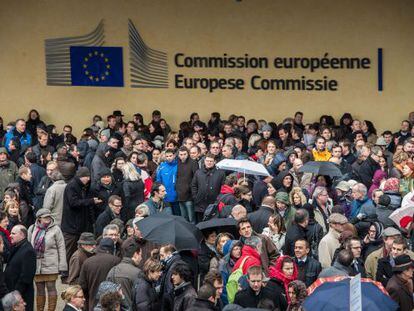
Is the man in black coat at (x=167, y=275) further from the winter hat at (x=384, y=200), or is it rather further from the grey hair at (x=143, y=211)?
the winter hat at (x=384, y=200)

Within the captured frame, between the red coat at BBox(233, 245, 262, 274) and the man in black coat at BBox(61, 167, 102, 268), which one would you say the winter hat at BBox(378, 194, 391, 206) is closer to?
the red coat at BBox(233, 245, 262, 274)

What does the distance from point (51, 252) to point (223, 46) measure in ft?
39.7

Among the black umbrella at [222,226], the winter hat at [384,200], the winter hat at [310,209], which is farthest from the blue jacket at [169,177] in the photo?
the winter hat at [384,200]

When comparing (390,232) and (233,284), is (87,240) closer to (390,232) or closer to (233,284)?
(233,284)

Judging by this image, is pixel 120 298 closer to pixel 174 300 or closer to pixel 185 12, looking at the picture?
pixel 174 300

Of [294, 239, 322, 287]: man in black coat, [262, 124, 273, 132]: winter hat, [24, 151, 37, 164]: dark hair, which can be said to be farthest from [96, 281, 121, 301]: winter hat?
[262, 124, 273, 132]: winter hat

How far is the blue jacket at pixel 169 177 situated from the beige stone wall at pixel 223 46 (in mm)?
7665

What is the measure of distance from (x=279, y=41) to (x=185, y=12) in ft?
7.03

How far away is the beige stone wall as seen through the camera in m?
24.4

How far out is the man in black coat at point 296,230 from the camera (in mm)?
13080

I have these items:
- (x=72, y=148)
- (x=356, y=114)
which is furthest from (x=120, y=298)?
(x=356, y=114)

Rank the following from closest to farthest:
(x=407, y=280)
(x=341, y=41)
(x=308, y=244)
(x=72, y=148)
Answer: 1. (x=407, y=280)
2. (x=308, y=244)
3. (x=72, y=148)
4. (x=341, y=41)

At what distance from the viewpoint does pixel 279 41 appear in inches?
976

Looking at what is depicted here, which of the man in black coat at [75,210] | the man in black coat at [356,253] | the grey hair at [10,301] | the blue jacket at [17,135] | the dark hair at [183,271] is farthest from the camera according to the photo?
the blue jacket at [17,135]
